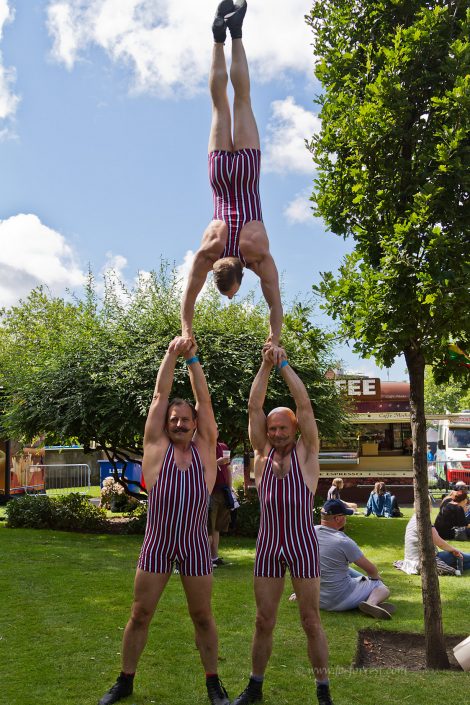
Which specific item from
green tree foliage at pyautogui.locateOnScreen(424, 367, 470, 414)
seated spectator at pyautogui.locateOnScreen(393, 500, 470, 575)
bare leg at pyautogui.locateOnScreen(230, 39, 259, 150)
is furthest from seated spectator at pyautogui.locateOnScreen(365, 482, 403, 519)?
green tree foliage at pyautogui.locateOnScreen(424, 367, 470, 414)

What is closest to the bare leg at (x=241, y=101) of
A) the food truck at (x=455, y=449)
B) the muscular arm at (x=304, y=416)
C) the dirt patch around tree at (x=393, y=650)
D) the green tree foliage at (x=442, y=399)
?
the muscular arm at (x=304, y=416)

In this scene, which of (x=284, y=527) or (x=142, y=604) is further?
(x=284, y=527)

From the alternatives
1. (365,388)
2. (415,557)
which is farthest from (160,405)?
(365,388)

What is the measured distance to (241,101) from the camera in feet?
16.6

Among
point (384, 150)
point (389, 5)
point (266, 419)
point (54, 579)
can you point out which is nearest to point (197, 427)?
point (266, 419)

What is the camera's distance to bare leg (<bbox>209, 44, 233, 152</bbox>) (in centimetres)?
507

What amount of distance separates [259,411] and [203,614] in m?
1.46

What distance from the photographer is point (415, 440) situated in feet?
21.0

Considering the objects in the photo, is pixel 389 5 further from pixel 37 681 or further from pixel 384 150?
pixel 37 681

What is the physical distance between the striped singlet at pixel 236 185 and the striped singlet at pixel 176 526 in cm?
188

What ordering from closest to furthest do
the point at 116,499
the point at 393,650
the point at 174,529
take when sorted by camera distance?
the point at 174,529 < the point at 393,650 < the point at 116,499

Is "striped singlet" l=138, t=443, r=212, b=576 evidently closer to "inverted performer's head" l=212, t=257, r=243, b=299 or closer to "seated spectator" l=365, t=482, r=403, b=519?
"inverted performer's head" l=212, t=257, r=243, b=299

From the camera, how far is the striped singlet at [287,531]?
450cm

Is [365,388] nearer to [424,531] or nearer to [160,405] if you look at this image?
[424,531]
